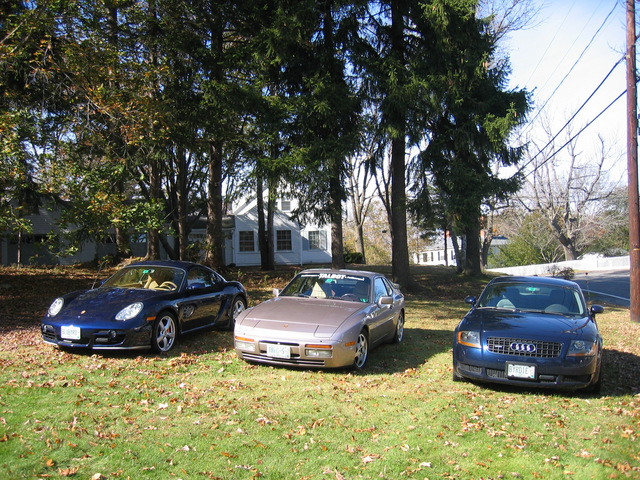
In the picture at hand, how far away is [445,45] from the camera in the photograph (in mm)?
17250

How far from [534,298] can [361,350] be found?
2.80 meters

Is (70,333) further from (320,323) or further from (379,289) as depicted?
(379,289)

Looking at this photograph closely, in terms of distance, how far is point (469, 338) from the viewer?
261 inches

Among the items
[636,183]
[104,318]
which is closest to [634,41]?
[636,183]

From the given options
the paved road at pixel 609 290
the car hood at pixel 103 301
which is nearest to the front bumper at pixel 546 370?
the car hood at pixel 103 301

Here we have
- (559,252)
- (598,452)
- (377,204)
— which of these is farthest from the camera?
(377,204)

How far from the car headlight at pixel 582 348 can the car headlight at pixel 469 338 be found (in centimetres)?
108

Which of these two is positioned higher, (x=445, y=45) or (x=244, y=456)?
(x=445, y=45)

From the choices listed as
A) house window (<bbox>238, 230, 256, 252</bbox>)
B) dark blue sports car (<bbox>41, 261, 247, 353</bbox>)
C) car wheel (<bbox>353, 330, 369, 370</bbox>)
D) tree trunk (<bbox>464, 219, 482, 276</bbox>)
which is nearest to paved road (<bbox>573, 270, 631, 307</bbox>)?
tree trunk (<bbox>464, 219, 482, 276</bbox>)

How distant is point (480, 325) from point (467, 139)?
12.8 metres

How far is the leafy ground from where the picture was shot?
4004mm

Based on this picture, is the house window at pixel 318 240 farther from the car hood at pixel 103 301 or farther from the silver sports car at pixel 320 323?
the car hood at pixel 103 301

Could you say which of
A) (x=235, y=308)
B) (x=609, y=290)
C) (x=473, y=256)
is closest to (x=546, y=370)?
(x=235, y=308)

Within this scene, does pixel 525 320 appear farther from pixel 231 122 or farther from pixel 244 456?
pixel 231 122
